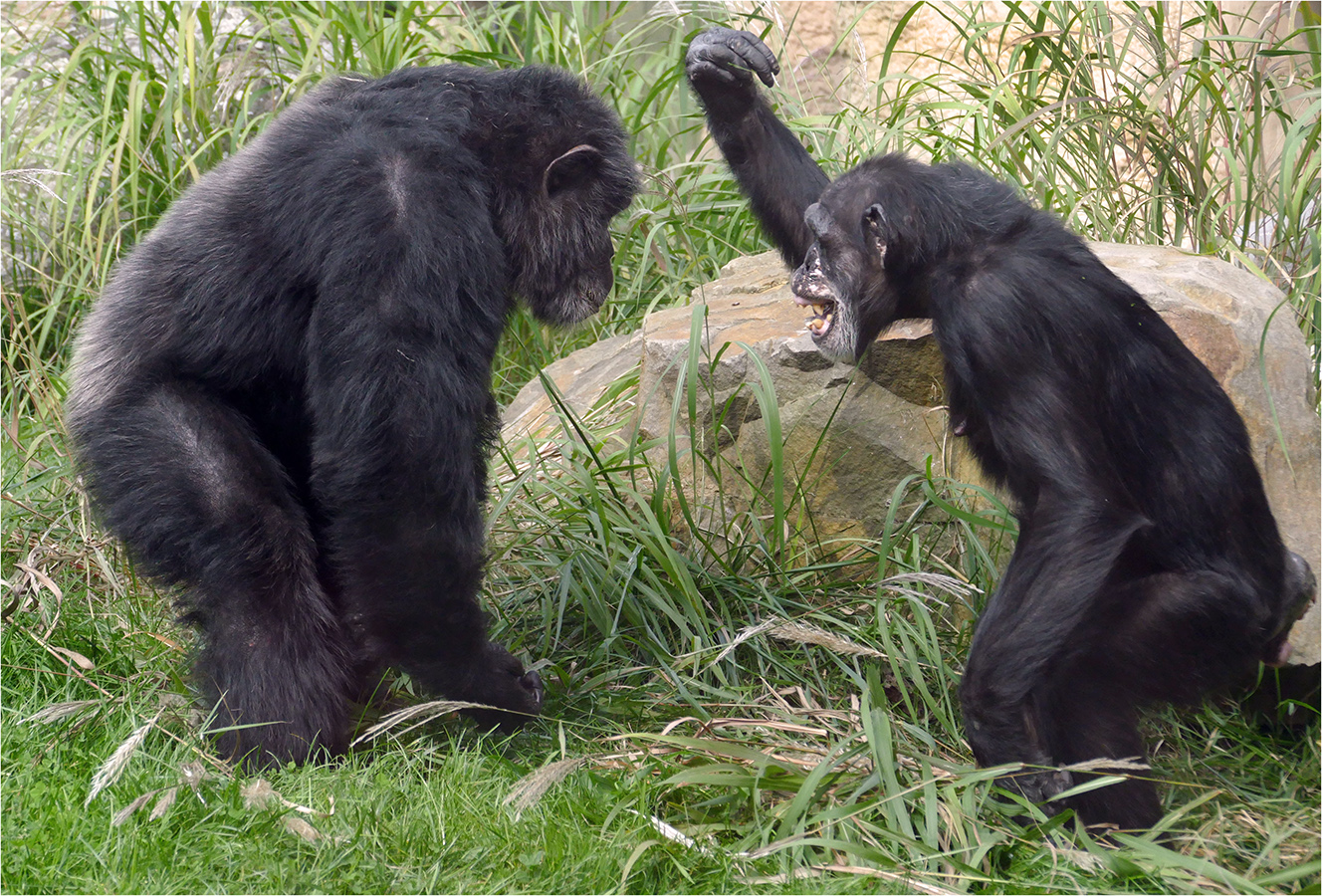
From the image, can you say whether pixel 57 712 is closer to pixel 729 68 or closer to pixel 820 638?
pixel 820 638

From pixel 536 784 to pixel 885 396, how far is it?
203 cm

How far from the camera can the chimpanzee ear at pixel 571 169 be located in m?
3.69

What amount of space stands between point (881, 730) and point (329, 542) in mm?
1641

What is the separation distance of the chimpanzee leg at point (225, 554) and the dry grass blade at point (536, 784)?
0.72 m

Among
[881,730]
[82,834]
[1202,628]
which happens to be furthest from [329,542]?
[1202,628]

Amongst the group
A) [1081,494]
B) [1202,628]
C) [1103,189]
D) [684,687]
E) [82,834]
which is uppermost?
[1103,189]

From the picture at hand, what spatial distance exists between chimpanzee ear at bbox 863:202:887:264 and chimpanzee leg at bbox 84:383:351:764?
1947 millimetres

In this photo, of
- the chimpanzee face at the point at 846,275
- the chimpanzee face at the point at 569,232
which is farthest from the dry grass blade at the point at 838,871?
the chimpanzee face at the point at 569,232

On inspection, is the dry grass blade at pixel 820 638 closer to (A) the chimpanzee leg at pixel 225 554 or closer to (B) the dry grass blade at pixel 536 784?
(B) the dry grass blade at pixel 536 784

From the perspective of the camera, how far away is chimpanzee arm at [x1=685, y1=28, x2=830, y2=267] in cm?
423

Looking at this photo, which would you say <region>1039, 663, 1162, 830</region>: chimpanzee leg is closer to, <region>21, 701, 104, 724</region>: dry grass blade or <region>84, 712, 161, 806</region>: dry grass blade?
<region>84, 712, 161, 806</region>: dry grass blade

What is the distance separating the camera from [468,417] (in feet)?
10.5

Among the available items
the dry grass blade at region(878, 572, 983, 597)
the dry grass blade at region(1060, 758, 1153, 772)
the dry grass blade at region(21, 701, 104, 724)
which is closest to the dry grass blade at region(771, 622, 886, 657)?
the dry grass blade at region(878, 572, 983, 597)

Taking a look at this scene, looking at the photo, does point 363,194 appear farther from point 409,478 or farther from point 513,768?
point 513,768
